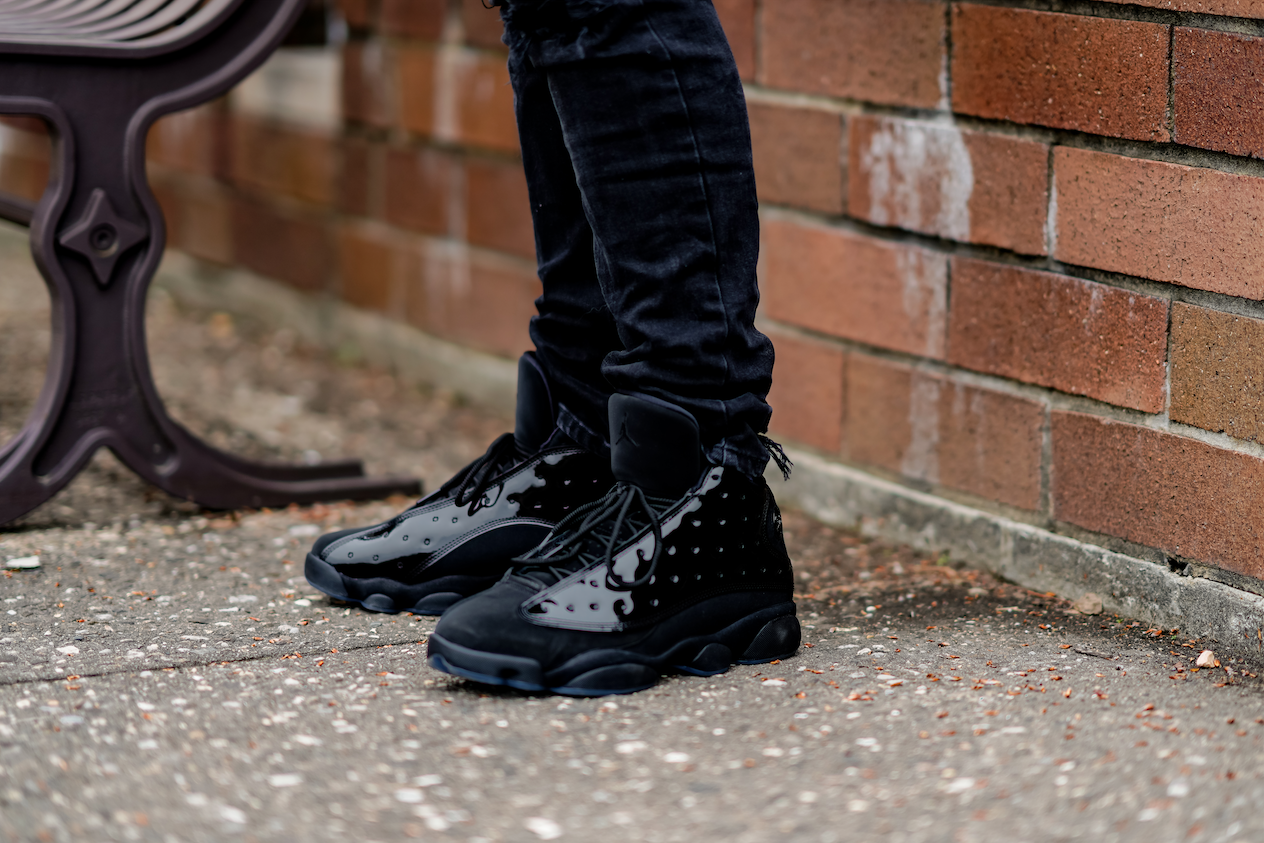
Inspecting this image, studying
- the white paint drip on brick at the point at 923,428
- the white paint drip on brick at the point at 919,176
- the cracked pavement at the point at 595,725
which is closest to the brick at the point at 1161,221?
the white paint drip on brick at the point at 919,176

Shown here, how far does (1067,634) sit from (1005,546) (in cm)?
24

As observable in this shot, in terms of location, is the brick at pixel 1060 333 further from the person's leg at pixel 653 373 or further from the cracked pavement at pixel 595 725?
the person's leg at pixel 653 373

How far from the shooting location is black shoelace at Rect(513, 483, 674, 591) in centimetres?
142

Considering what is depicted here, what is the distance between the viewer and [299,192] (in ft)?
10.6

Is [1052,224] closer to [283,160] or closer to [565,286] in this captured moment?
[565,286]

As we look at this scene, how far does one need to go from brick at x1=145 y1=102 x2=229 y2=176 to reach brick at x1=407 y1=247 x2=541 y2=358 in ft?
2.60

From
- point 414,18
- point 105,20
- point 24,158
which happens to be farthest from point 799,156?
point 24,158

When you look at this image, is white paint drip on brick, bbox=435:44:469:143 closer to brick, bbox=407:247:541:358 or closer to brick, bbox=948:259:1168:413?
brick, bbox=407:247:541:358

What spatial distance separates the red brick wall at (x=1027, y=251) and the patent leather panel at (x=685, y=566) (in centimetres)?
48

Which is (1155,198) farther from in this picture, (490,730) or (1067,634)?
(490,730)

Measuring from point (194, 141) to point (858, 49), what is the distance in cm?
209

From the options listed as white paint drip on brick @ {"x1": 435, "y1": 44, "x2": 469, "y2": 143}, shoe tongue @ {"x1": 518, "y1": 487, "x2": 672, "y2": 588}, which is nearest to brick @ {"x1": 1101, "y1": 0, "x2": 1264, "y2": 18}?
shoe tongue @ {"x1": 518, "y1": 487, "x2": 672, "y2": 588}

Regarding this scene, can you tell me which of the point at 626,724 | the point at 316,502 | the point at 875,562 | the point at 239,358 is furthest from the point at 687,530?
the point at 239,358

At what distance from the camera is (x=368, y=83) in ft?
9.84
